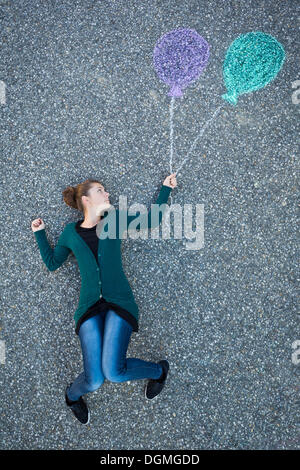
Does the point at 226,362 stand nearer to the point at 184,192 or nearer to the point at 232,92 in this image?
the point at 184,192

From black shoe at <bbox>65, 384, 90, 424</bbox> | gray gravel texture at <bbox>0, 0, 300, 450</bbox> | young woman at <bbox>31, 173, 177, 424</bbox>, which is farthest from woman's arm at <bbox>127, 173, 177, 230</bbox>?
black shoe at <bbox>65, 384, 90, 424</bbox>

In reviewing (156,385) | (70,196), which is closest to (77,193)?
(70,196)

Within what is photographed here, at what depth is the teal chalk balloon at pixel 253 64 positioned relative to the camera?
2.40 metres

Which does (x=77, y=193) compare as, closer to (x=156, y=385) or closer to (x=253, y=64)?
(x=156, y=385)

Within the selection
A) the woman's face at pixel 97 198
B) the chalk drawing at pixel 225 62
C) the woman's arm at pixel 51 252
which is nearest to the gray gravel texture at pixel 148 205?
the chalk drawing at pixel 225 62

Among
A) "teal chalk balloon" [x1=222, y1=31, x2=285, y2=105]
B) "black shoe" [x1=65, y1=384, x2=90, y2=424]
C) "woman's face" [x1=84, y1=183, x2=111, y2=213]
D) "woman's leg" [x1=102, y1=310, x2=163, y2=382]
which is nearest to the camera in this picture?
"woman's leg" [x1=102, y1=310, x2=163, y2=382]

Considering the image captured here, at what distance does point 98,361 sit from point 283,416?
1268mm

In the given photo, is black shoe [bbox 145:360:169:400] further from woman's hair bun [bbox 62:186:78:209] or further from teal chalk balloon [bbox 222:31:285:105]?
teal chalk balloon [bbox 222:31:285:105]

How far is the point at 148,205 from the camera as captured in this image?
96.3 inches

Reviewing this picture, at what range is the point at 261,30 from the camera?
243 cm

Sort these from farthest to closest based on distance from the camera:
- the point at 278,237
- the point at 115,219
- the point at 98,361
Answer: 1. the point at 278,237
2. the point at 115,219
3. the point at 98,361

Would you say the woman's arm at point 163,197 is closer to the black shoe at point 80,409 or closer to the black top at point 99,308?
the black top at point 99,308

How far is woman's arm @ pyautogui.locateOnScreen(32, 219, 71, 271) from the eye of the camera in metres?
2.27
